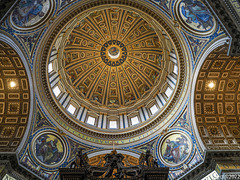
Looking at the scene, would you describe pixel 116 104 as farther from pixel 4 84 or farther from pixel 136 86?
pixel 4 84

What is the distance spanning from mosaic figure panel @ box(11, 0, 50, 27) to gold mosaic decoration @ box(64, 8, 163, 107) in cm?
1074

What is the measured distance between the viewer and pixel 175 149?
18.0m

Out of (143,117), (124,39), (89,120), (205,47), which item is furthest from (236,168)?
(124,39)

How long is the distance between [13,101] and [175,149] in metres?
13.2

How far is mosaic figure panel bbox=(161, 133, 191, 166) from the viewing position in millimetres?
17250

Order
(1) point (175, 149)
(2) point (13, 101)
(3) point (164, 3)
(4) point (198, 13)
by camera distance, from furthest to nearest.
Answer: (1) point (175, 149) < (2) point (13, 101) < (3) point (164, 3) < (4) point (198, 13)

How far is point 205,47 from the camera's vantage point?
15.4 metres

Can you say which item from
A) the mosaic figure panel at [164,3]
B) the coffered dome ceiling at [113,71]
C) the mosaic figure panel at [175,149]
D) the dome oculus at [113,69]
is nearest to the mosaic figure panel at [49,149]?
the coffered dome ceiling at [113,71]

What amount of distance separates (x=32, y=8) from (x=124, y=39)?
1715 cm

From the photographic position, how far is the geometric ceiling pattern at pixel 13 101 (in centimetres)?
1592

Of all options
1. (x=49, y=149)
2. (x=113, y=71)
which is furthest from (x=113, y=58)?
(x=49, y=149)

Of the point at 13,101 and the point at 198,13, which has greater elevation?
the point at 198,13

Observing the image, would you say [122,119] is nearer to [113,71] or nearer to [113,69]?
[113,71]

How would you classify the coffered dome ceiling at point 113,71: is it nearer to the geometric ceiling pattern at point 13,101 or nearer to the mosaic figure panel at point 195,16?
the geometric ceiling pattern at point 13,101
